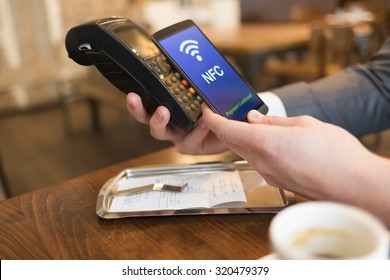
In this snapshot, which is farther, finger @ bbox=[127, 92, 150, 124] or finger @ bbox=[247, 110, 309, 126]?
finger @ bbox=[127, 92, 150, 124]

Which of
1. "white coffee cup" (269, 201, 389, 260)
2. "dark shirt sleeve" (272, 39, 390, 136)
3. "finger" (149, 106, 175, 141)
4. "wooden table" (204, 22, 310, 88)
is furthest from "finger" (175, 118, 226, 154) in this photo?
"wooden table" (204, 22, 310, 88)

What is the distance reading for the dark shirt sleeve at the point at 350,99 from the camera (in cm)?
71

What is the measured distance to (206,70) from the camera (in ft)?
1.83

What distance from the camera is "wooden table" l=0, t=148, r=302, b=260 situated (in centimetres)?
43

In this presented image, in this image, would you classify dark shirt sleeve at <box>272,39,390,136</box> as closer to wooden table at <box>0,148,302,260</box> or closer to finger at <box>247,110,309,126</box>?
finger at <box>247,110,309,126</box>

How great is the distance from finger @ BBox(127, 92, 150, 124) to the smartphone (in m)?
0.09

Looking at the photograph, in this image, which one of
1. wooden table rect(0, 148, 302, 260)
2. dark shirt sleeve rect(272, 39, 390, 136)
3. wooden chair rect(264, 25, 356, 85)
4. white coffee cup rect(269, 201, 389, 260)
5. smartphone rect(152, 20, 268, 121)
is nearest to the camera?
white coffee cup rect(269, 201, 389, 260)

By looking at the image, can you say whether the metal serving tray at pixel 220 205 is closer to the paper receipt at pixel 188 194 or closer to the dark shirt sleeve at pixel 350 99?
the paper receipt at pixel 188 194

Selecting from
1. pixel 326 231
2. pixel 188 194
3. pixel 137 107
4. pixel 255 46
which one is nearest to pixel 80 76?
pixel 255 46

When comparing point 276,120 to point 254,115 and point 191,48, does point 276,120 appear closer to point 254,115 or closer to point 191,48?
point 254,115

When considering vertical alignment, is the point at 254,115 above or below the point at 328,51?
above

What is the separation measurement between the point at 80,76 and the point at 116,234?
8.20 feet

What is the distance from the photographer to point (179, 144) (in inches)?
26.2

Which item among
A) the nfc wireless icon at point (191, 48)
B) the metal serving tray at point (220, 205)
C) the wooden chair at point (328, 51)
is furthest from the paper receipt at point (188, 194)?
the wooden chair at point (328, 51)
